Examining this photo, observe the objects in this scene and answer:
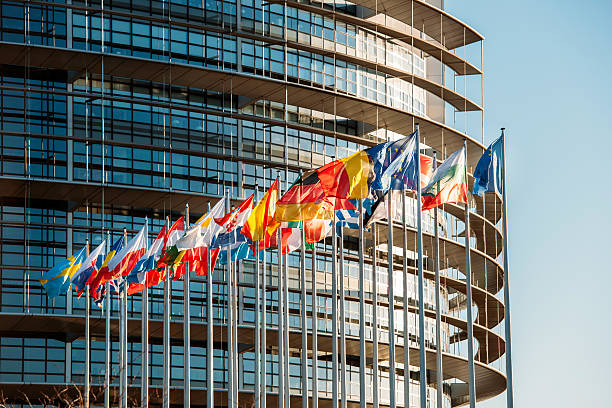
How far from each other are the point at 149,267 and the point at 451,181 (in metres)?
13.3

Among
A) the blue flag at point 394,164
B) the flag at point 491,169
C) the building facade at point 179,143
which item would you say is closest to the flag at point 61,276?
the building facade at point 179,143

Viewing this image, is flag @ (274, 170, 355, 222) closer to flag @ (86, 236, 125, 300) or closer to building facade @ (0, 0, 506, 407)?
flag @ (86, 236, 125, 300)

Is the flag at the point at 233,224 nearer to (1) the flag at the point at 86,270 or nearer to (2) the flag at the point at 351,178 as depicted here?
(2) the flag at the point at 351,178

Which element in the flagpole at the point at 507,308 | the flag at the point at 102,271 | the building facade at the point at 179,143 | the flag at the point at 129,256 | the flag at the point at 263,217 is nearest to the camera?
the flagpole at the point at 507,308

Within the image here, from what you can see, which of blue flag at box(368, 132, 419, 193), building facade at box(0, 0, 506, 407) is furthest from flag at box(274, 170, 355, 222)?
building facade at box(0, 0, 506, 407)

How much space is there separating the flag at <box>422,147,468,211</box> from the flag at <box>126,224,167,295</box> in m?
11.8

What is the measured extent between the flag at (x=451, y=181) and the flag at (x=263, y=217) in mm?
5317

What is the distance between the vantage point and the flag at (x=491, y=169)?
100.0ft

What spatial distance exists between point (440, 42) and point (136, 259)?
3530cm

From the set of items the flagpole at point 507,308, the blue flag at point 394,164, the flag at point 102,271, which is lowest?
the flagpole at point 507,308

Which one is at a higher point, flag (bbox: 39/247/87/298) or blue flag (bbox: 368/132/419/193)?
blue flag (bbox: 368/132/419/193)

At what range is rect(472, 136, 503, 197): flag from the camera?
1200 inches

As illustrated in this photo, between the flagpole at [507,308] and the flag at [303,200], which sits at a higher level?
the flag at [303,200]

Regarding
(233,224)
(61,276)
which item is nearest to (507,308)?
(233,224)
